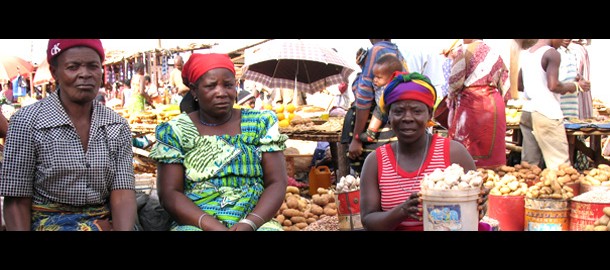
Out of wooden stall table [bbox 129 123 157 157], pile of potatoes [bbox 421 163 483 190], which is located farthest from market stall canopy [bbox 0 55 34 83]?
pile of potatoes [bbox 421 163 483 190]

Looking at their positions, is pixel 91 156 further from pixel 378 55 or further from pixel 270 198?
pixel 378 55

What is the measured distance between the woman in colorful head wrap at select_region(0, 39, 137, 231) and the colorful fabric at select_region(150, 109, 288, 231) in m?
0.26

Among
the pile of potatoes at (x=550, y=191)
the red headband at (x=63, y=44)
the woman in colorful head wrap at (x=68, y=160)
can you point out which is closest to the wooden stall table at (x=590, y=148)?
the pile of potatoes at (x=550, y=191)

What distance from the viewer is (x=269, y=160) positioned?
3229mm

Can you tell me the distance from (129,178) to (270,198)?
0.67 m

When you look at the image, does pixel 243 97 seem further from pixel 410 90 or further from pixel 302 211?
pixel 410 90

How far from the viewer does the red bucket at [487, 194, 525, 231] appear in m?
5.14

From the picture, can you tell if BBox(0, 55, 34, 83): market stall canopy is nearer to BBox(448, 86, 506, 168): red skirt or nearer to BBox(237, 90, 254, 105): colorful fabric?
BBox(237, 90, 254, 105): colorful fabric

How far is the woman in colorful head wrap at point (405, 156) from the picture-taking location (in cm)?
303

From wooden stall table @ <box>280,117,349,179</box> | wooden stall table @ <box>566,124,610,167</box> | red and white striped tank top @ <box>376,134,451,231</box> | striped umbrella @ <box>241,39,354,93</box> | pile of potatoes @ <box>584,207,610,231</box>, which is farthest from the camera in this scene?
striped umbrella @ <box>241,39,354,93</box>

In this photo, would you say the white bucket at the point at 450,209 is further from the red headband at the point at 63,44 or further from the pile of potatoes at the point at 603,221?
the pile of potatoes at the point at 603,221

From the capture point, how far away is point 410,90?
10.0 ft

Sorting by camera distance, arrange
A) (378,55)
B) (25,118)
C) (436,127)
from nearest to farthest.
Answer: (25,118)
(378,55)
(436,127)
